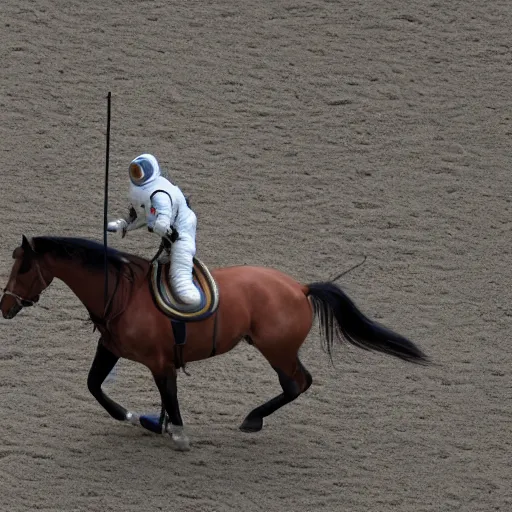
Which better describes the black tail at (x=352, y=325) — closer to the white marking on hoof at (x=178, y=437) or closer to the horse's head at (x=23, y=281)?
the white marking on hoof at (x=178, y=437)

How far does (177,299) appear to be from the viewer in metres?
10.8

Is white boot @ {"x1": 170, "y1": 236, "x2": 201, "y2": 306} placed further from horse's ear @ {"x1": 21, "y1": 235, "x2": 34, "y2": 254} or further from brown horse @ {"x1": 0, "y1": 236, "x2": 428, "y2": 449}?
horse's ear @ {"x1": 21, "y1": 235, "x2": 34, "y2": 254}

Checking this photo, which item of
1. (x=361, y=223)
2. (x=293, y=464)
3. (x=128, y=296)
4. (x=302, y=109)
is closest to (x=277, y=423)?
(x=293, y=464)

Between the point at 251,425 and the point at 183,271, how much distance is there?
4.96 ft

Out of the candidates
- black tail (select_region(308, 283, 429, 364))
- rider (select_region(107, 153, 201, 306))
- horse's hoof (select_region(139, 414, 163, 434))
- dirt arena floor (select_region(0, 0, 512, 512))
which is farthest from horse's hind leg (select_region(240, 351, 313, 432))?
rider (select_region(107, 153, 201, 306))

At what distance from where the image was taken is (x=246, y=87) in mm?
16609

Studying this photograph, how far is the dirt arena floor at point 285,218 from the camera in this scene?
1119cm

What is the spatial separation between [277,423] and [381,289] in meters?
2.32

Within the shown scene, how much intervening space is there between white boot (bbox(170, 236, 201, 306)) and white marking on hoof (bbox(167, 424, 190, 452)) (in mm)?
1069

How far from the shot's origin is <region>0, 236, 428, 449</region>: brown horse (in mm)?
10859

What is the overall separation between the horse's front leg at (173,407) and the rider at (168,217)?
64 cm

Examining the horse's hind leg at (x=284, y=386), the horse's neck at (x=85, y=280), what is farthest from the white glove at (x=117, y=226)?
the horse's hind leg at (x=284, y=386)

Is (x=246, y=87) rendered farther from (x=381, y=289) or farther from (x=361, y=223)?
(x=381, y=289)

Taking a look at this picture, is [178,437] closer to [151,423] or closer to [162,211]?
[151,423]
